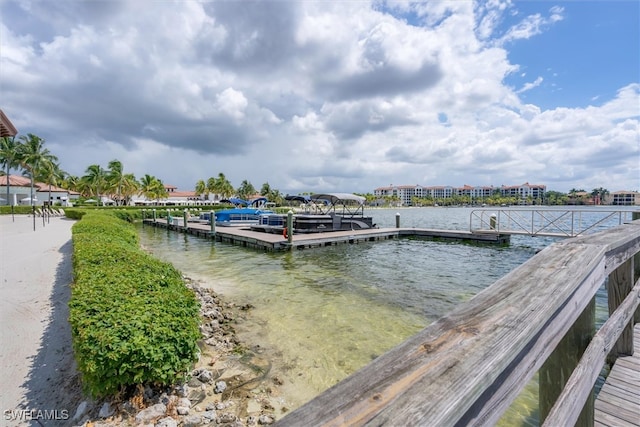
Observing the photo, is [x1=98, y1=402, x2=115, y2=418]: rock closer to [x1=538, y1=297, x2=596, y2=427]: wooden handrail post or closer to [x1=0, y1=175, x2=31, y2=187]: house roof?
[x1=538, y1=297, x2=596, y2=427]: wooden handrail post

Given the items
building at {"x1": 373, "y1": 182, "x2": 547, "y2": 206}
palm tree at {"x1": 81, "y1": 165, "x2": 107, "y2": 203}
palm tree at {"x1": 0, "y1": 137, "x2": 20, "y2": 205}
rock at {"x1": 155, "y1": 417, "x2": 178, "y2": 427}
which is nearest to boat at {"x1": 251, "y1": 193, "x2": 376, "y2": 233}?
rock at {"x1": 155, "y1": 417, "x2": 178, "y2": 427}

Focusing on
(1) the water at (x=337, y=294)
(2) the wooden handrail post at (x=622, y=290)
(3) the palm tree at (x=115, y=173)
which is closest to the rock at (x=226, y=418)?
(1) the water at (x=337, y=294)

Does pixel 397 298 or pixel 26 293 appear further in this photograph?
pixel 397 298

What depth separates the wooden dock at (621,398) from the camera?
6.57 feet

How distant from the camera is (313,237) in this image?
54.2ft

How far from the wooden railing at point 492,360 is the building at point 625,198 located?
161381 mm

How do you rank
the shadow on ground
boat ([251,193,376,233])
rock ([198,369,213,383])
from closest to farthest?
the shadow on ground, rock ([198,369,213,383]), boat ([251,193,376,233])

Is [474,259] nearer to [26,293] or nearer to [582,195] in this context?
[26,293]

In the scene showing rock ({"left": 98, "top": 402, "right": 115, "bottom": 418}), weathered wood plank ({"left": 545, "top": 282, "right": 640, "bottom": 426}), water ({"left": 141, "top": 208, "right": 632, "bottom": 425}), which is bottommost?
water ({"left": 141, "top": 208, "right": 632, "bottom": 425})

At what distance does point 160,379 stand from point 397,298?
5756mm

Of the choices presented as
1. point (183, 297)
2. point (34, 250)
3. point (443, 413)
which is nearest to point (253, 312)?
point (183, 297)

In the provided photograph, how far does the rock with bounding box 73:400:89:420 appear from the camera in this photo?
292 cm

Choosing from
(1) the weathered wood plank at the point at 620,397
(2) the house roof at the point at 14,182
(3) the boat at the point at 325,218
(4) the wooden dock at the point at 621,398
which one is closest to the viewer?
(4) the wooden dock at the point at 621,398

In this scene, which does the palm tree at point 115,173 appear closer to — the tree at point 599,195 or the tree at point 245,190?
the tree at point 245,190
